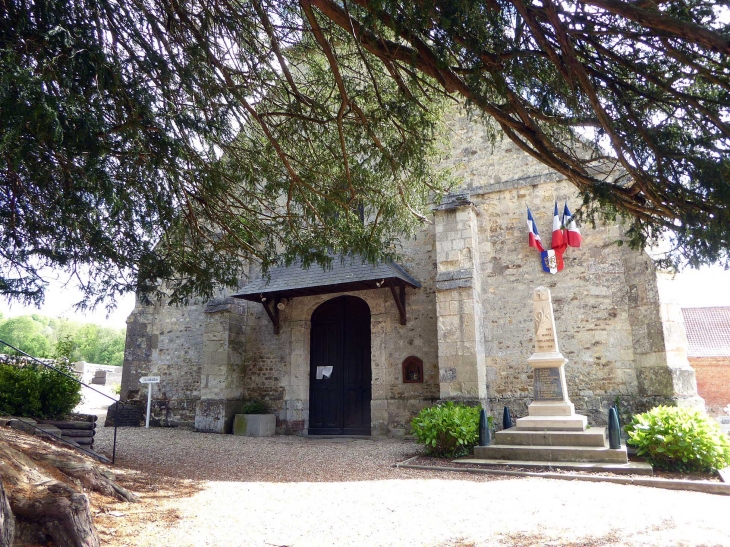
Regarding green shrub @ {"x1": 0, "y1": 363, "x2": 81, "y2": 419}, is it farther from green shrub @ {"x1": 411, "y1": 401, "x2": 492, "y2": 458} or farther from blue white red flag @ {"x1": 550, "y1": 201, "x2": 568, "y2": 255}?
blue white red flag @ {"x1": 550, "y1": 201, "x2": 568, "y2": 255}

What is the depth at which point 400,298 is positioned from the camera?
411 inches

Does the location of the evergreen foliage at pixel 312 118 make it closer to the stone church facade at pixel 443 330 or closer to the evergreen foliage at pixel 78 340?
the stone church facade at pixel 443 330

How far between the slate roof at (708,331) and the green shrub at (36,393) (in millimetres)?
20296

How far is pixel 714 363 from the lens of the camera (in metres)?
18.4

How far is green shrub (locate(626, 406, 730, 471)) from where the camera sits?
20.0ft

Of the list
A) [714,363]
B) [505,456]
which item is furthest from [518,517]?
[714,363]

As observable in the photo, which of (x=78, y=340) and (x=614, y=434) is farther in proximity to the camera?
(x=78, y=340)

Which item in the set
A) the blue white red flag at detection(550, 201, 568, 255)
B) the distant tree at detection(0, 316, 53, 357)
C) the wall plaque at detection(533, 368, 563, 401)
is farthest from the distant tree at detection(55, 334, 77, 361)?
the distant tree at detection(0, 316, 53, 357)

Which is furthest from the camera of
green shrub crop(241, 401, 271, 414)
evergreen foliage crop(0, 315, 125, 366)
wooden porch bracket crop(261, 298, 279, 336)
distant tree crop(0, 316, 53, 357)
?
evergreen foliage crop(0, 315, 125, 366)

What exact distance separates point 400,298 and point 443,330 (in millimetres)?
1494

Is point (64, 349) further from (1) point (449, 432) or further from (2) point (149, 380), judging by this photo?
(1) point (449, 432)

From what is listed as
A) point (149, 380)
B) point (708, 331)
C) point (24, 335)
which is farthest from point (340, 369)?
point (24, 335)

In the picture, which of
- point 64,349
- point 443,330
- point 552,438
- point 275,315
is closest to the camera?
point 552,438

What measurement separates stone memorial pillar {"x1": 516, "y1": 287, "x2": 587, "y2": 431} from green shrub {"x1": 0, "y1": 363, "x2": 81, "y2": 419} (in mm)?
6646
